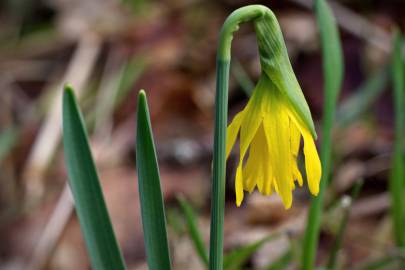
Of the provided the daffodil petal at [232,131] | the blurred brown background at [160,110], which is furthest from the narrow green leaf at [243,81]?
the daffodil petal at [232,131]

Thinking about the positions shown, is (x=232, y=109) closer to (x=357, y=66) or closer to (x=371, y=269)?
(x=357, y=66)

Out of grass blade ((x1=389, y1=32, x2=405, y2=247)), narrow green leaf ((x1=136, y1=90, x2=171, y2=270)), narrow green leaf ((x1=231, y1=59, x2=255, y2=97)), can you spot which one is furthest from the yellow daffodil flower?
narrow green leaf ((x1=231, y1=59, x2=255, y2=97))

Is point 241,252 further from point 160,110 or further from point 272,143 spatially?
point 160,110

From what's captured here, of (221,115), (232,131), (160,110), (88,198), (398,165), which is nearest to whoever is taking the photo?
(221,115)

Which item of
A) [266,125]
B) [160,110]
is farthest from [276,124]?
[160,110]

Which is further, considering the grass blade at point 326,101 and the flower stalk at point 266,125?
the grass blade at point 326,101

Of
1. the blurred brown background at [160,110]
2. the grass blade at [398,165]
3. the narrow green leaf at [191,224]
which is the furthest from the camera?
the blurred brown background at [160,110]

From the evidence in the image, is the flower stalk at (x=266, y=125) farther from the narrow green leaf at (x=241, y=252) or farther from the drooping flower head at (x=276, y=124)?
the narrow green leaf at (x=241, y=252)
